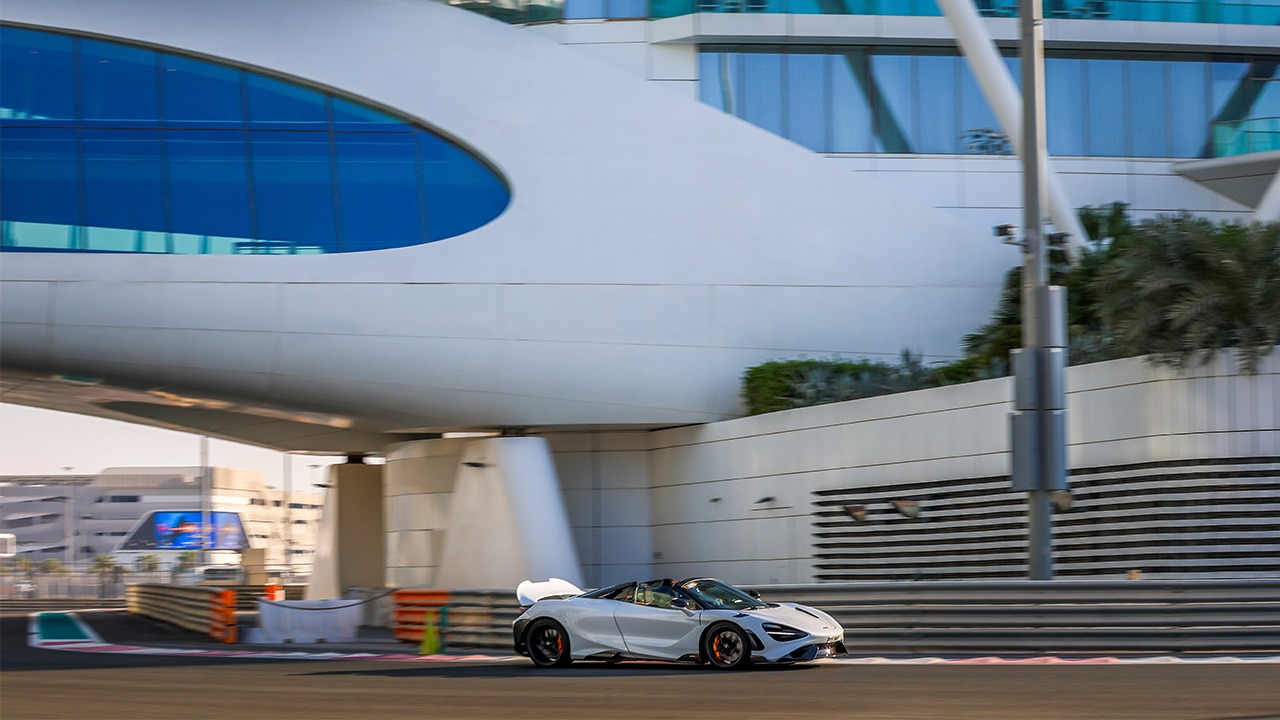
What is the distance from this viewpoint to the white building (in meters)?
24.5

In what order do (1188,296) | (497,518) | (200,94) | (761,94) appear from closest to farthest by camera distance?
(1188,296), (200,94), (497,518), (761,94)

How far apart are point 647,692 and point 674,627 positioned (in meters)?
2.93

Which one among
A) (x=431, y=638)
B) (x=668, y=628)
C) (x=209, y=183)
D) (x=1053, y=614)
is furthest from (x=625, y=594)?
(x=209, y=183)

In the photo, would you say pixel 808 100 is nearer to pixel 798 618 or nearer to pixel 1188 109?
pixel 1188 109

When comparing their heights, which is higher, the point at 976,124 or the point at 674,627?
the point at 976,124

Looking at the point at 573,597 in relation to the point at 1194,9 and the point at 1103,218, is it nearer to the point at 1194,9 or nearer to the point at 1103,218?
the point at 1103,218

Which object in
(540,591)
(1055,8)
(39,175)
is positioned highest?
(1055,8)

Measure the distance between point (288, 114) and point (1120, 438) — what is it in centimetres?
1493

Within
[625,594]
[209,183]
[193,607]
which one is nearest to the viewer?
[625,594]

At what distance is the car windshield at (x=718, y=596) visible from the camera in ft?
53.9

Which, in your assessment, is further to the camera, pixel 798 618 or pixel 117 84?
pixel 117 84

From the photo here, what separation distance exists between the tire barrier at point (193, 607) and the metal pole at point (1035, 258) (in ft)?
47.8

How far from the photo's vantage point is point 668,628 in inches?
654

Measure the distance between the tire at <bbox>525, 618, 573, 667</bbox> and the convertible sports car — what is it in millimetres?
12
